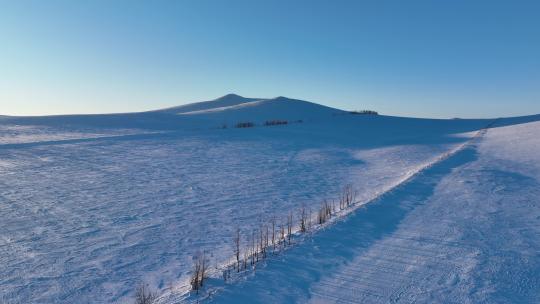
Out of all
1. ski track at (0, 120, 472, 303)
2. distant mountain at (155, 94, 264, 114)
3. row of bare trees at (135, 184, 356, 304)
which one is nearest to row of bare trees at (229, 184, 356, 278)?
row of bare trees at (135, 184, 356, 304)

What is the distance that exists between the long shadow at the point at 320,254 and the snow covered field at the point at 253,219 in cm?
2

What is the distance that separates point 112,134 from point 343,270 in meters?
15.7

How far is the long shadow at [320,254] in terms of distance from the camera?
376 cm

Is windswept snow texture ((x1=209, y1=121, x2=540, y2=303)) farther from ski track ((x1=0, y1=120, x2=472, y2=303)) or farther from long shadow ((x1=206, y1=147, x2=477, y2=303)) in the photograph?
ski track ((x1=0, y1=120, x2=472, y2=303))

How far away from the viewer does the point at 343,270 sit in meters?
4.28

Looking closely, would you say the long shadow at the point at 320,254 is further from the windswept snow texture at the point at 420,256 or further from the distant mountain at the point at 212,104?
the distant mountain at the point at 212,104

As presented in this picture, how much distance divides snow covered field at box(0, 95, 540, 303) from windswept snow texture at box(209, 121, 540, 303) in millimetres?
20

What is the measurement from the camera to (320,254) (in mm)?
4672

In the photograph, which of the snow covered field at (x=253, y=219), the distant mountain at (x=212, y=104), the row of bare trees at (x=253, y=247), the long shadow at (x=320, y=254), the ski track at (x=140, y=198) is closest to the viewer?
the long shadow at (x=320, y=254)

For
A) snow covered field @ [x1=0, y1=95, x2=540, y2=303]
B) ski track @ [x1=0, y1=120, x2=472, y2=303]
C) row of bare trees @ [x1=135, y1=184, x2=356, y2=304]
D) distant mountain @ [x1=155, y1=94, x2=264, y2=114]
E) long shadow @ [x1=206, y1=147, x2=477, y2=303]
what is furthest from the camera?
distant mountain @ [x1=155, y1=94, x2=264, y2=114]

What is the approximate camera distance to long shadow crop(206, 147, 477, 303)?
376cm

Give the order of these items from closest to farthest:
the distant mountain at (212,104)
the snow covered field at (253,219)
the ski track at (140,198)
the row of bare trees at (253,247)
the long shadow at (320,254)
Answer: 1. the long shadow at (320,254)
2. the row of bare trees at (253,247)
3. the snow covered field at (253,219)
4. the ski track at (140,198)
5. the distant mountain at (212,104)

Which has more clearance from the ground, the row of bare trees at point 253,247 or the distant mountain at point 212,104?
the distant mountain at point 212,104

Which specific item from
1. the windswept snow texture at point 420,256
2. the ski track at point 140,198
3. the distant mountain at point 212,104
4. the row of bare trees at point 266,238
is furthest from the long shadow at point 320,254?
the distant mountain at point 212,104
